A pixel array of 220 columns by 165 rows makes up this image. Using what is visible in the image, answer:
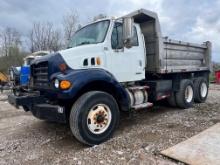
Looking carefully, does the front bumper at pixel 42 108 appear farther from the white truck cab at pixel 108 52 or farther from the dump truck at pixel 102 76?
the white truck cab at pixel 108 52

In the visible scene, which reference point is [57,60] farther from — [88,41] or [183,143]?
[183,143]

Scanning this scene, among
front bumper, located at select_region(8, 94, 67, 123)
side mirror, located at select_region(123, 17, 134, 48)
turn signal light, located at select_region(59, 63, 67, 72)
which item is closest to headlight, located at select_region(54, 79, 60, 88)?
turn signal light, located at select_region(59, 63, 67, 72)

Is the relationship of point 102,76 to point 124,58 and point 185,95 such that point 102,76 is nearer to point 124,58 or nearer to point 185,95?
point 124,58

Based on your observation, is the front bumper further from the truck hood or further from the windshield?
the windshield

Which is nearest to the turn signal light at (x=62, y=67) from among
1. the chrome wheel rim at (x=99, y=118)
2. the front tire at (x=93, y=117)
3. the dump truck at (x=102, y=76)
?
the dump truck at (x=102, y=76)

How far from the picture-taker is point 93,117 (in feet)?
14.5

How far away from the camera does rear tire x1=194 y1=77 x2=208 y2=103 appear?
8.39 meters

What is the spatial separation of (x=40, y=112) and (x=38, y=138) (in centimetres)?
98

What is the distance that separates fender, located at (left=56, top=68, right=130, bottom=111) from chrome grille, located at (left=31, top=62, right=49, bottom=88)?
0.48 metres

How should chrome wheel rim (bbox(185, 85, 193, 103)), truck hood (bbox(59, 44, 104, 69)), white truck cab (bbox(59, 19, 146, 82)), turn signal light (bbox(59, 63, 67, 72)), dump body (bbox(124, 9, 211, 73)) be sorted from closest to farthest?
turn signal light (bbox(59, 63, 67, 72)), truck hood (bbox(59, 44, 104, 69)), white truck cab (bbox(59, 19, 146, 82)), dump body (bbox(124, 9, 211, 73)), chrome wheel rim (bbox(185, 85, 193, 103))

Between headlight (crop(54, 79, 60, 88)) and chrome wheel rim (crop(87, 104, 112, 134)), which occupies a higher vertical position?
headlight (crop(54, 79, 60, 88))

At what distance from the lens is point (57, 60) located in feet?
14.3

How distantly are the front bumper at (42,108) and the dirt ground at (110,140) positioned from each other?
2.06 ft

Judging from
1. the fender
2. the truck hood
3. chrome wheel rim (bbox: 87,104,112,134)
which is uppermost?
the truck hood
